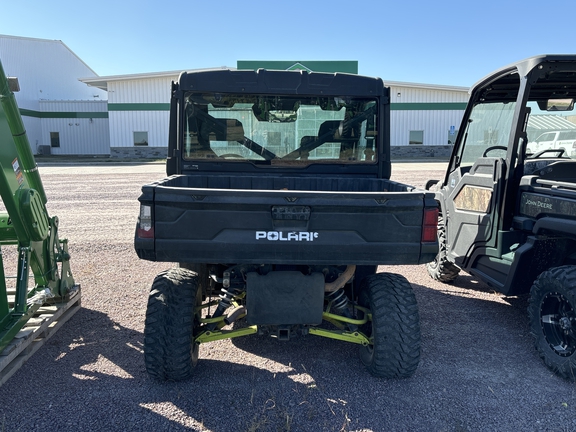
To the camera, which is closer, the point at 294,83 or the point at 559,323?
the point at 559,323

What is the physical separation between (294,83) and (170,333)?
2503 millimetres

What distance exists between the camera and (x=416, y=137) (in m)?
31.8

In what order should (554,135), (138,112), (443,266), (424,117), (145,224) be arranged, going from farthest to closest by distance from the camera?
(424,117) < (138,112) < (443,266) < (554,135) < (145,224)

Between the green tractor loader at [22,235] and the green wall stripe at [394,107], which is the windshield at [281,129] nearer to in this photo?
the green tractor loader at [22,235]

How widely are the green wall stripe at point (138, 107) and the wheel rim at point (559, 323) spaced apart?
96.9 feet

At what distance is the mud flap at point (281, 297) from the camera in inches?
123

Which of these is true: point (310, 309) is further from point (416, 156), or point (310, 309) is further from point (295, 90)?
point (416, 156)

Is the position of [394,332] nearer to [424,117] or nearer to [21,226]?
[21,226]

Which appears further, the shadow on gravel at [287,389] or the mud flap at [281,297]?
the mud flap at [281,297]

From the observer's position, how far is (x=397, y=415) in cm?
296

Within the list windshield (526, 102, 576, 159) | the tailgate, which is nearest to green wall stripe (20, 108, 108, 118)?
windshield (526, 102, 576, 159)

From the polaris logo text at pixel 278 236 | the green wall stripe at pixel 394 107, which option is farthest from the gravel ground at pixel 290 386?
the green wall stripe at pixel 394 107

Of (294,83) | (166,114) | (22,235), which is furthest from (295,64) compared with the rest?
(22,235)

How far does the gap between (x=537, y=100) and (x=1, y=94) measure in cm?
484
